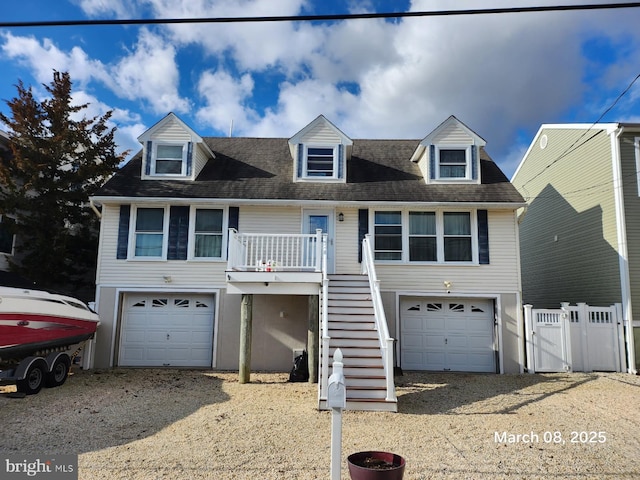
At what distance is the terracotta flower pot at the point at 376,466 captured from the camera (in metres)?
4.43

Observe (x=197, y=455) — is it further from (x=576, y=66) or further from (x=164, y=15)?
(x=576, y=66)

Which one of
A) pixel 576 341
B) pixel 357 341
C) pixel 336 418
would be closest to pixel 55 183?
pixel 357 341

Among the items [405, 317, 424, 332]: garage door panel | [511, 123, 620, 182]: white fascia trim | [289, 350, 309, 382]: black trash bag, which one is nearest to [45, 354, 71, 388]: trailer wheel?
[289, 350, 309, 382]: black trash bag

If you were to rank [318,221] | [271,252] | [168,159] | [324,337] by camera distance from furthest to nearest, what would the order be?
[168,159], [318,221], [271,252], [324,337]

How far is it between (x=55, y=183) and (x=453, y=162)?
41.0 feet

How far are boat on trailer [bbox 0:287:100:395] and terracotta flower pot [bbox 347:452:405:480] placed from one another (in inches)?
287

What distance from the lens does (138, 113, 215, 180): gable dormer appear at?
44.9ft

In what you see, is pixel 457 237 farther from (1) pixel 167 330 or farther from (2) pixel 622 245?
(1) pixel 167 330

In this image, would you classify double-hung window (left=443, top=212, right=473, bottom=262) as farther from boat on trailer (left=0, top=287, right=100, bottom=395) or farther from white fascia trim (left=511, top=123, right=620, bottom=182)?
boat on trailer (left=0, top=287, right=100, bottom=395)

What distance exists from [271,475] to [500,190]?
10.7 meters

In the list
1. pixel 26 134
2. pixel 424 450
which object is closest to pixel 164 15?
pixel 424 450

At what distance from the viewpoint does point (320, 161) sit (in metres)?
14.0

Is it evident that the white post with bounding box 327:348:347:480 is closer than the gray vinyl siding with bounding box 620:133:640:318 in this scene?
Yes

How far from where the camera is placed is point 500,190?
1330 cm
